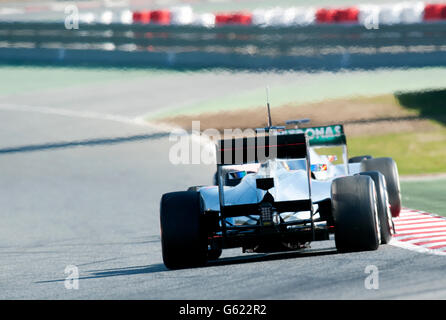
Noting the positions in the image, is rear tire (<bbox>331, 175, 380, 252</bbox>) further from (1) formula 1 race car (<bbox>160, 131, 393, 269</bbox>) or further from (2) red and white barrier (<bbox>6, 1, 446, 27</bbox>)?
(2) red and white barrier (<bbox>6, 1, 446, 27</bbox>)

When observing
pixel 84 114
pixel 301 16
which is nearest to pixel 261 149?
pixel 84 114

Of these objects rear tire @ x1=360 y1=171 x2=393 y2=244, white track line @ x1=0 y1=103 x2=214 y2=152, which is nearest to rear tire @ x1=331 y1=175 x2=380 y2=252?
rear tire @ x1=360 y1=171 x2=393 y2=244

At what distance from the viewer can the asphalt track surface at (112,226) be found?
28.4 feet

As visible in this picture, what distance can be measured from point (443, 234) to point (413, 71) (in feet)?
47.8

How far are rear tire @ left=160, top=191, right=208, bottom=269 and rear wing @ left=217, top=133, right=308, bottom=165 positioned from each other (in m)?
0.58

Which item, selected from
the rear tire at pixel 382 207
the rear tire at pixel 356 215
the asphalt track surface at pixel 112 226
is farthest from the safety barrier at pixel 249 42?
the rear tire at pixel 356 215

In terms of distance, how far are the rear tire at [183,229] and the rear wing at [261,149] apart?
58 cm

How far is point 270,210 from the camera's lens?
9.97 m

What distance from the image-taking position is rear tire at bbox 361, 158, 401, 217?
44.6 ft

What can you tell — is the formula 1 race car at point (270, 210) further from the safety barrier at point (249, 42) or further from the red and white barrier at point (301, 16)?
the red and white barrier at point (301, 16)

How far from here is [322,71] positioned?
87.0 feet

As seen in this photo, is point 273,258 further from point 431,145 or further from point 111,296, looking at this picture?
point 431,145

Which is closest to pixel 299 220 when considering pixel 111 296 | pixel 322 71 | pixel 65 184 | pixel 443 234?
pixel 111 296

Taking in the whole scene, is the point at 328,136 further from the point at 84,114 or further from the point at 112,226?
the point at 84,114
